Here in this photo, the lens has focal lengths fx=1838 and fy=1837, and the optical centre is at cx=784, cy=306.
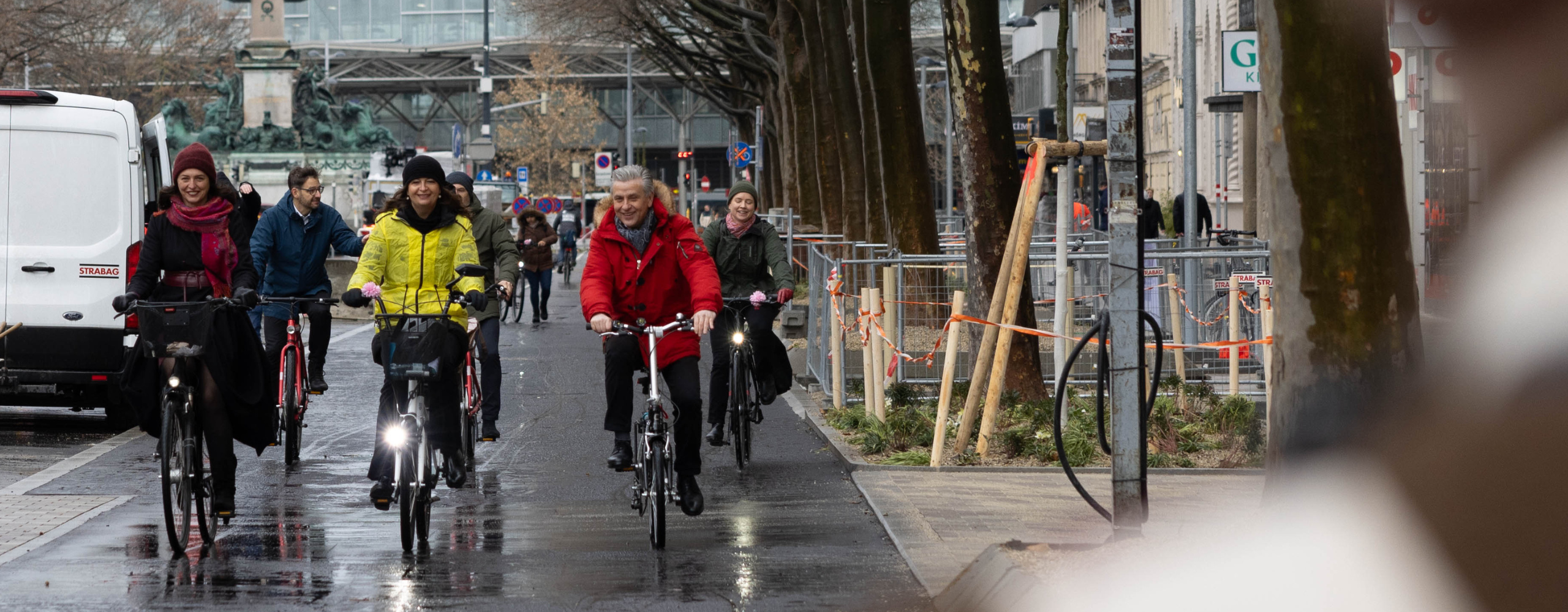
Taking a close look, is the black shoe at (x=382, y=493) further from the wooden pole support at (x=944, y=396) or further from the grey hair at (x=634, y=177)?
the wooden pole support at (x=944, y=396)

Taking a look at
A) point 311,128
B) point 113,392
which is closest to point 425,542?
point 113,392

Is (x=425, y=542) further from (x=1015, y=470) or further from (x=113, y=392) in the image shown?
(x=113, y=392)

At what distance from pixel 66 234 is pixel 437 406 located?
516 cm

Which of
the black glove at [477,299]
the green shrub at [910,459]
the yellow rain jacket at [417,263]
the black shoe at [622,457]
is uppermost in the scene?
the yellow rain jacket at [417,263]

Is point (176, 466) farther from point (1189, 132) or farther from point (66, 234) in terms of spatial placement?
point (1189, 132)

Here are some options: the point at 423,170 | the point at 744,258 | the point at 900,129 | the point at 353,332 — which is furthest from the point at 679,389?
the point at 353,332

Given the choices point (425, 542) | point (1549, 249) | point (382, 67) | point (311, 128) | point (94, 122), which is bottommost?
point (425, 542)

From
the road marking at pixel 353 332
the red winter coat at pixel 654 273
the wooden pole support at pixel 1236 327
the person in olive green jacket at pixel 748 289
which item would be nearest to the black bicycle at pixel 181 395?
the red winter coat at pixel 654 273

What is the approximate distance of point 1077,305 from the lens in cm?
1533

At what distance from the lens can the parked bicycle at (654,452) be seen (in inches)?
299

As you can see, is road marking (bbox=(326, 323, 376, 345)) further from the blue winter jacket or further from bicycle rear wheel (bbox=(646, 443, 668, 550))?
bicycle rear wheel (bbox=(646, 443, 668, 550))

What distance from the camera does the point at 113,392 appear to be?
40.8ft

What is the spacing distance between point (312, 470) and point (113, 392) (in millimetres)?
2684

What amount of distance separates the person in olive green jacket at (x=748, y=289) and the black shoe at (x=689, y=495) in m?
2.77
